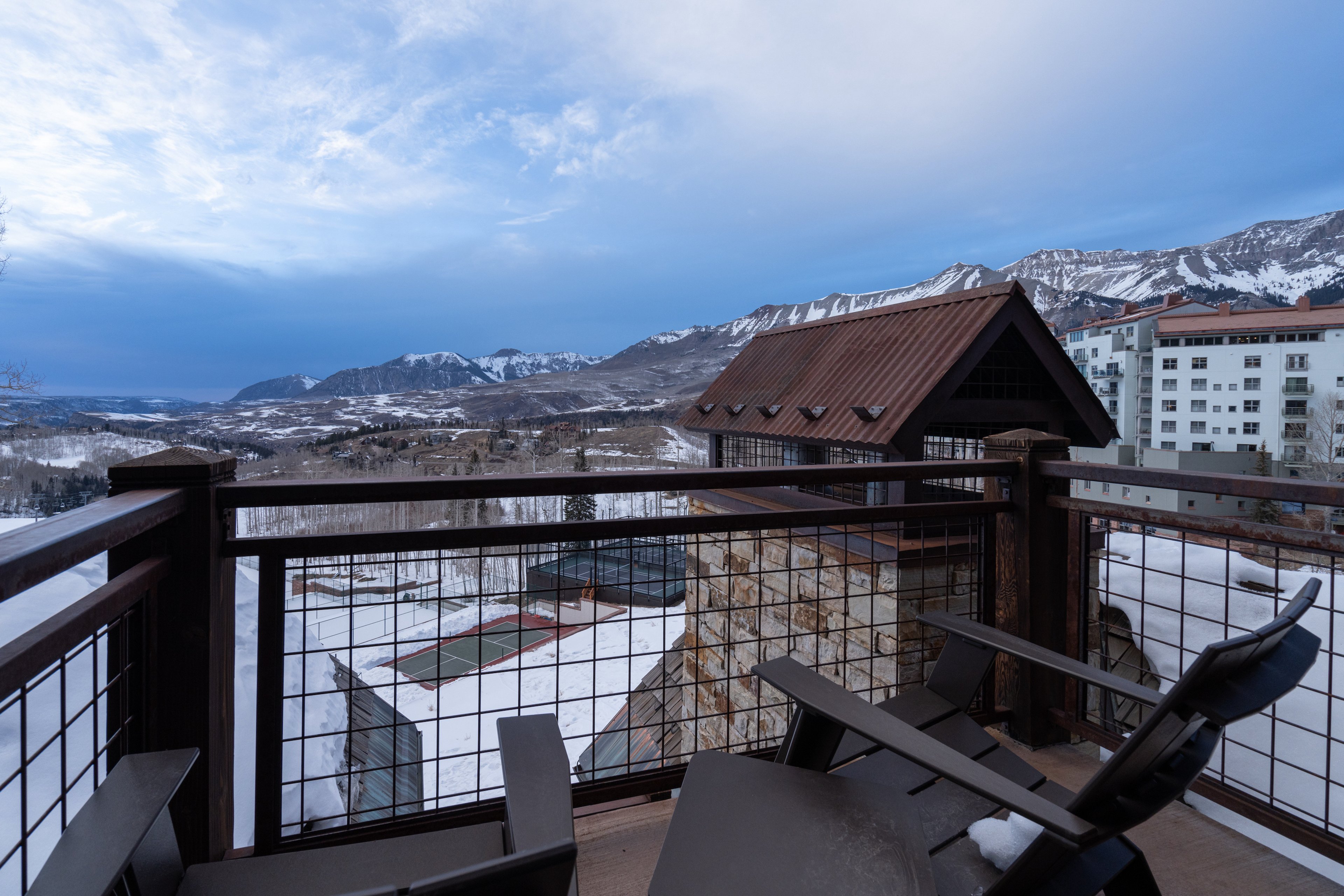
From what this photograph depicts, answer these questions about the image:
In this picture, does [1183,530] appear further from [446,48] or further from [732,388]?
[446,48]

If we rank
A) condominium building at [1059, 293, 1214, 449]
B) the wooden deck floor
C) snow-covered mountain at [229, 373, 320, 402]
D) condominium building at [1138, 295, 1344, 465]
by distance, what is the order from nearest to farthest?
the wooden deck floor
condominium building at [1138, 295, 1344, 465]
condominium building at [1059, 293, 1214, 449]
snow-covered mountain at [229, 373, 320, 402]

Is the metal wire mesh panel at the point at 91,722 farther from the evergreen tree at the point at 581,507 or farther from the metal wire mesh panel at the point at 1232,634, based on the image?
the metal wire mesh panel at the point at 1232,634

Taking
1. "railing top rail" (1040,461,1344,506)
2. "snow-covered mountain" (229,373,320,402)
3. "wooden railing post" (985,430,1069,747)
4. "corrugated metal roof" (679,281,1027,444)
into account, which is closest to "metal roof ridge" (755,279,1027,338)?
"corrugated metal roof" (679,281,1027,444)

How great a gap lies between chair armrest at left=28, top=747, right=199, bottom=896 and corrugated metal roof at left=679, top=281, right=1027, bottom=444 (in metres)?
6.25

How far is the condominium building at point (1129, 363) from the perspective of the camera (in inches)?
1489

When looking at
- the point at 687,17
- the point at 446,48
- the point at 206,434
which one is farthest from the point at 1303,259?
the point at 206,434

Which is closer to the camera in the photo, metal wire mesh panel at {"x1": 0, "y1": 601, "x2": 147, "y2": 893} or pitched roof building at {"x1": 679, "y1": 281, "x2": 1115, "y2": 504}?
metal wire mesh panel at {"x1": 0, "y1": 601, "x2": 147, "y2": 893}

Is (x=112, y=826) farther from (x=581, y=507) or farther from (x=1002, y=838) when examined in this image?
(x=581, y=507)

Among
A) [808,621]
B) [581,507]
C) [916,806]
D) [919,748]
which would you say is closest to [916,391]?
[808,621]

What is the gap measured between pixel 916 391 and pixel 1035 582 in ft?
15.3

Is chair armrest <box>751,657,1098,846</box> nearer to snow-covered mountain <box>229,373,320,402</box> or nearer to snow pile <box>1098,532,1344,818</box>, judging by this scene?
snow pile <box>1098,532,1344,818</box>

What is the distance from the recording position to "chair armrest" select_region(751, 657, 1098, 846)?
0.92 meters

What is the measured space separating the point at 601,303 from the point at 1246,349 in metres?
97.4

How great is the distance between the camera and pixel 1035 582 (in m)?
2.27
